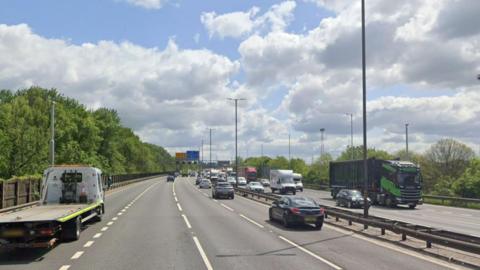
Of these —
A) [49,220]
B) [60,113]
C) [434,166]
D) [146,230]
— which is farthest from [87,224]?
[434,166]

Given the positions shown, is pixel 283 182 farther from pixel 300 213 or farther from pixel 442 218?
pixel 300 213

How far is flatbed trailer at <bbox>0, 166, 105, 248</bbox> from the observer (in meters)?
14.2

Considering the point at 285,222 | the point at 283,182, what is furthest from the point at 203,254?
the point at 283,182

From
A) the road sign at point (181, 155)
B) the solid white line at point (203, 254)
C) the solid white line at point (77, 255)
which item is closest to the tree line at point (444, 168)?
the solid white line at point (203, 254)

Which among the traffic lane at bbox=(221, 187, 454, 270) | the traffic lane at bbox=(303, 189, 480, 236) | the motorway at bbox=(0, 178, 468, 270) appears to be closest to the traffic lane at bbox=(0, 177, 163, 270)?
the motorway at bbox=(0, 178, 468, 270)

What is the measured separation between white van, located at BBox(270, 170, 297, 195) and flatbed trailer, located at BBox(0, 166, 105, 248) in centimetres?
3972

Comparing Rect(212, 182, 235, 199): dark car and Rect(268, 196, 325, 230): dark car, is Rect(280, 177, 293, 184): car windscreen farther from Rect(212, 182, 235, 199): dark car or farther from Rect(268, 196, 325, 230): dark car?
Rect(268, 196, 325, 230): dark car

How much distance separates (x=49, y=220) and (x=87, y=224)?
9111 mm

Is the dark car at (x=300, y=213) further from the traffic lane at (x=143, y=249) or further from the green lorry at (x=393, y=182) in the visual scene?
the green lorry at (x=393, y=182)

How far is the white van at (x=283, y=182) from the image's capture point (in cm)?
6272

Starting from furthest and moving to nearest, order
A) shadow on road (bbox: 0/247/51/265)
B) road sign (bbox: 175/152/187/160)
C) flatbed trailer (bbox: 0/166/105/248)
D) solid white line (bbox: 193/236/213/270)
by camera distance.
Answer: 1. road sign (bbox: 175/152/187/160)
2. flatbed trailer (bbox: 0/166/105/248)
3. shadow on road (bbox: 0/247/51/265)
4. solid white line (bbox: 193/236/213/270)

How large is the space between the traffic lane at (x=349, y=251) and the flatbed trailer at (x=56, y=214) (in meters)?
7.05

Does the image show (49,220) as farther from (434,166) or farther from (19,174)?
(434,166)

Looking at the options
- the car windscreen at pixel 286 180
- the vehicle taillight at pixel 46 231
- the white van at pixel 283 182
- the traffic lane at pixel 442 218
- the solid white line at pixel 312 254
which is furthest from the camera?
the car windscreen at pixel 286 180
